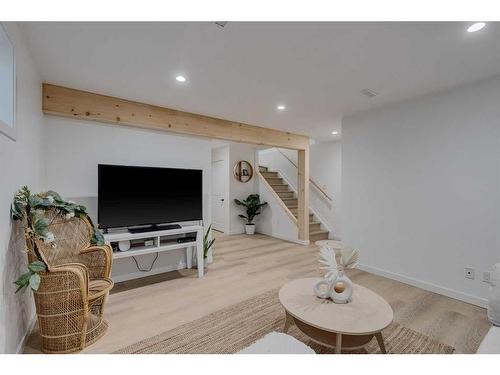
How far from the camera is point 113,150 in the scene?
318cm

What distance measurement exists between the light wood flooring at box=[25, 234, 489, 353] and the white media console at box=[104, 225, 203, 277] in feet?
1.07

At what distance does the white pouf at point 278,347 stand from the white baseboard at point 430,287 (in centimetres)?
260

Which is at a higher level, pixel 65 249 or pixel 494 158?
pixel 494 158

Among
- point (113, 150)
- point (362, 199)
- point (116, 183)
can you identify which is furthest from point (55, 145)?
point (362, 199)

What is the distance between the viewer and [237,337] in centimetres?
204

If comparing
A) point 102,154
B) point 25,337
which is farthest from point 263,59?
point 25,337

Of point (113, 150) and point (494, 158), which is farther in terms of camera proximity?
point (113, 150)

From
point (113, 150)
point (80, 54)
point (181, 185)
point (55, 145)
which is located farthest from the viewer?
point (181, 185)

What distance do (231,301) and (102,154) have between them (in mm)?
2402

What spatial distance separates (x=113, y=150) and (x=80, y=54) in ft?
4.27

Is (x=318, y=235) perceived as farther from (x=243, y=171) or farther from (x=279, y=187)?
(x=243, y=171)

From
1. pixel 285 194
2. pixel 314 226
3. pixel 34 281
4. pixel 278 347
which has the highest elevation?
pixel 285 194

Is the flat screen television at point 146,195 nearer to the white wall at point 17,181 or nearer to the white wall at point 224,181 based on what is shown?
the white wall at point 17,181
